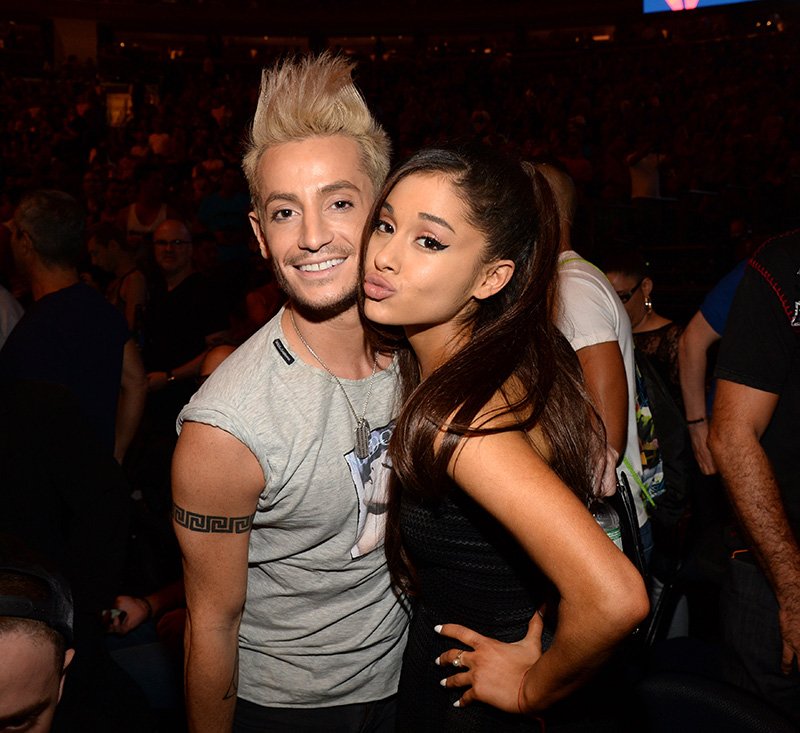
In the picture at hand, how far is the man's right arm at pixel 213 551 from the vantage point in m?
1.48

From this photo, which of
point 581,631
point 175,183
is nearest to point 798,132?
point 175,183

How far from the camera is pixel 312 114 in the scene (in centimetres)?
163

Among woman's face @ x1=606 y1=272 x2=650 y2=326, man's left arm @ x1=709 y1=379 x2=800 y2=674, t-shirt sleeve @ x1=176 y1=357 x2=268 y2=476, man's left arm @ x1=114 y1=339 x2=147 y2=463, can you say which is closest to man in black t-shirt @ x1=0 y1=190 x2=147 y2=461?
man's left arm @ x1=114 y1=339 x2=147 y2=463

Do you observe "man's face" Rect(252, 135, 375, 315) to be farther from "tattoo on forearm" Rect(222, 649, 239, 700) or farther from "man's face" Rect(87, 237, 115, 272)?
"man's face" Rect(87, 237, 115, 272)

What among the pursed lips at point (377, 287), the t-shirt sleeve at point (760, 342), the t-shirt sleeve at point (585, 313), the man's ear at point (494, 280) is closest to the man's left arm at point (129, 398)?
the t-shirt sleeve at point (585, 313)

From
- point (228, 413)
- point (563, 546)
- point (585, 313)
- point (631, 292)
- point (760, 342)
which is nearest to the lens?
point (563, 546)

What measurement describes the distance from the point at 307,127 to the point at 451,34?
21054 millimetres

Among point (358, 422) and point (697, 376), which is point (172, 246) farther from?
point (358, 422)

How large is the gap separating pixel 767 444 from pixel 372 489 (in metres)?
1.11

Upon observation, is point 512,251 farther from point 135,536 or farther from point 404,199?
point 135,536

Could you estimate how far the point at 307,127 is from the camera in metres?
1.64

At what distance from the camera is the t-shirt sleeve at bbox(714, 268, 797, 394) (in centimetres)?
205

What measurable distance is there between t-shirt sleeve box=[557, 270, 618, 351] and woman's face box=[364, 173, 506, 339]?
876mm

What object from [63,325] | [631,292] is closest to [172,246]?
[63,325]
